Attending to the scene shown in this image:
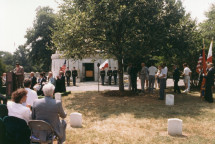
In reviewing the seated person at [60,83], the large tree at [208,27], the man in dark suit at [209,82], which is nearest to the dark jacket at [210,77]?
the man in dark suit at [209,82]

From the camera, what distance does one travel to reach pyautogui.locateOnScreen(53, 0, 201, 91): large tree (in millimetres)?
13242

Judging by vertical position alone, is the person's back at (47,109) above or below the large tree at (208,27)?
below

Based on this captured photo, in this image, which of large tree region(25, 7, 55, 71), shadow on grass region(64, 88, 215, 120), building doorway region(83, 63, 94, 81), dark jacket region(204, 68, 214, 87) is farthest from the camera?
large tree region(25, 7, 55, 71)

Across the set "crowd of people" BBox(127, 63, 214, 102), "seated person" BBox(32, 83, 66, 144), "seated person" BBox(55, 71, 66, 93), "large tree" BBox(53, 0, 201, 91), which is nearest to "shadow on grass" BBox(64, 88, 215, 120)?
"crowd of people" BBox(127, 63, 214, 102)

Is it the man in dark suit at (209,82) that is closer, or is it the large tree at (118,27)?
the man in dark suit at (209,82)

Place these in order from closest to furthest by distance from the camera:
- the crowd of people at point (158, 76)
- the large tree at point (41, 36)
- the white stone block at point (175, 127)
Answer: the white stone block at point (175, 127) < the crowd of people at point (158, 76) < the large tree at point (41, 36)

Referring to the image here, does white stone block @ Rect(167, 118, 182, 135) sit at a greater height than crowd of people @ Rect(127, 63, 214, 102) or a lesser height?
lesser

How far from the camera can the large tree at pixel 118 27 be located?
13242 mm

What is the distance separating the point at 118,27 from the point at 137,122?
7654 millimetres

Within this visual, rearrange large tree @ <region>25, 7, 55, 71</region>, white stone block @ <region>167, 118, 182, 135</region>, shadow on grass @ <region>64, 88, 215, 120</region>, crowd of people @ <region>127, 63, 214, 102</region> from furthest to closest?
large tree @ <region>25, 7, 55, 71</region> < crowd of people @ <region>127, 63, 214, 102</region> < shadow on grass @ <region>64, 88, 215, 120</region> < white stone block @ <region>167, 118, 182, 135</region>

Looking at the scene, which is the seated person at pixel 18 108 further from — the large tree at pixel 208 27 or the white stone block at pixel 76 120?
the large tree at pixel 208 27

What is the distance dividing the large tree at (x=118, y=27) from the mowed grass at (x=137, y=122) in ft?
13.1

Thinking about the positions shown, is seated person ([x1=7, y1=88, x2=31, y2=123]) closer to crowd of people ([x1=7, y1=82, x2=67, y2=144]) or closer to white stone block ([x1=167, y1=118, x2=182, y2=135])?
crowd of people ([x1=7, y1=82, x2=67, y2=144])

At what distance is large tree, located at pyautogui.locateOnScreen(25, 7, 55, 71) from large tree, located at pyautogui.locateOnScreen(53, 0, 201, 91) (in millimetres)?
29910
